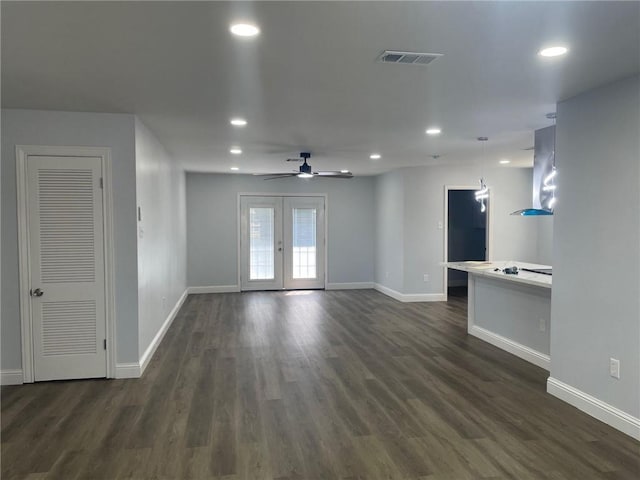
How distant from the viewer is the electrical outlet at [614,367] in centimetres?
308

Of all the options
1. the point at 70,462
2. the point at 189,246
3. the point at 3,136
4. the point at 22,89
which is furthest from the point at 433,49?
the point at 189,246

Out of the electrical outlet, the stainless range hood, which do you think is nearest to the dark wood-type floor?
the electrical outlet

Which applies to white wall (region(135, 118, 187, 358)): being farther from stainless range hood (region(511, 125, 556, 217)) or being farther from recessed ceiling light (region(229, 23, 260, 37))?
stainless range hood (region(511, 125, 556, 217))

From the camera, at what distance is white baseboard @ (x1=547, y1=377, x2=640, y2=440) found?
297 cm

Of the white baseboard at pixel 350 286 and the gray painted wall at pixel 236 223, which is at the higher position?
the gray painted wall at pixel 236 223

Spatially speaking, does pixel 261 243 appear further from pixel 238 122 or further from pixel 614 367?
pixel 614 367

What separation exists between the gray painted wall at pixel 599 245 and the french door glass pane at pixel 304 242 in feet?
20.1

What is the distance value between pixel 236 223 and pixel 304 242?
1539 mm

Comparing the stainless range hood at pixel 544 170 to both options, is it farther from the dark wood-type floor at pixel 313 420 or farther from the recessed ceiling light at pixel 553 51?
the recessed ceiling light at pixel 553 51

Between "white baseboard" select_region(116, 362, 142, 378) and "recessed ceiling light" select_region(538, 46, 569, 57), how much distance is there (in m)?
4.22

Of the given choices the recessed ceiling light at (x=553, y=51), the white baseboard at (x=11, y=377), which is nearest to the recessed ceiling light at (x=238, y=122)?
the recessed ceiling light at (x=553, y=51)

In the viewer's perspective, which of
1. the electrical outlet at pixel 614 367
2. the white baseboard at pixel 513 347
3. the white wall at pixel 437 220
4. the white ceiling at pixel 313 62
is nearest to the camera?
the white ceiling at pixel 313 62

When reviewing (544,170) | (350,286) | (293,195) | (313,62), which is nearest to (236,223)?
(293,195)

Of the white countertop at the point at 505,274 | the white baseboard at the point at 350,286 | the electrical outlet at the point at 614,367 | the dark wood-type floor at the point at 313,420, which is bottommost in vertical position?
the dark wood-type floor at the point at 313,420
